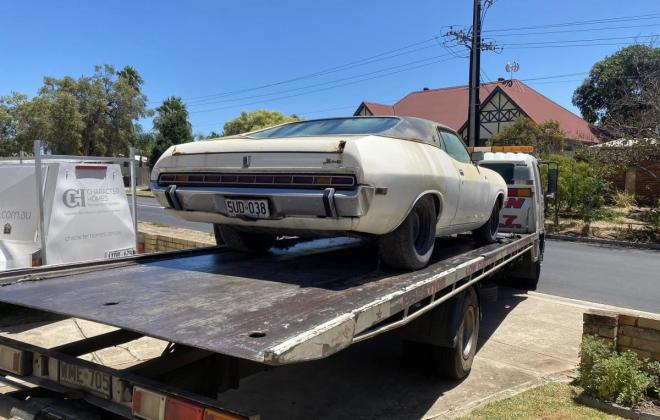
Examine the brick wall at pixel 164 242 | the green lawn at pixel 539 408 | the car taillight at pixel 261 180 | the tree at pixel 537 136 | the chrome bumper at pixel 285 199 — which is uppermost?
the tree at pixel 537 136

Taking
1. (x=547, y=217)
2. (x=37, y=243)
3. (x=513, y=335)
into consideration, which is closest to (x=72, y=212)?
(x=37, y=243)

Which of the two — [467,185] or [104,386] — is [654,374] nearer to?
[467,185]

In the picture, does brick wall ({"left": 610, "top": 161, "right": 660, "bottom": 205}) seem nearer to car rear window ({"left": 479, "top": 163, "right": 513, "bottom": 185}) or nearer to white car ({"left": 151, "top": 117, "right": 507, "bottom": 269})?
car rear window ({"left": 479, "top": 163, "right": 513, "bottom": 185})

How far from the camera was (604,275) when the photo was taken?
10.8 m

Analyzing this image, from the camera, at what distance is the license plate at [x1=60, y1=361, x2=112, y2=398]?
260 centimetres

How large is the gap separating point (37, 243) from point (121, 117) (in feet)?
107

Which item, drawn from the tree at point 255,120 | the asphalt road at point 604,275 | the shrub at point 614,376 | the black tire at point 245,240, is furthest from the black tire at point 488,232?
the tree at point 255,120

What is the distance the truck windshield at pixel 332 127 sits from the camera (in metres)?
4.19

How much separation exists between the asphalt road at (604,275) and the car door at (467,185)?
168 inches

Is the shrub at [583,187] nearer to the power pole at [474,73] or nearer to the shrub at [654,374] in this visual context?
the power pole at [474,73]

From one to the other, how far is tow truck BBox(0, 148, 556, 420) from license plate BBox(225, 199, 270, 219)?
0.44m

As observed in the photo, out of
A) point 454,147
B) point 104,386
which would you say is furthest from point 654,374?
point 104,386

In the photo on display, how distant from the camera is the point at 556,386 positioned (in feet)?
14.9

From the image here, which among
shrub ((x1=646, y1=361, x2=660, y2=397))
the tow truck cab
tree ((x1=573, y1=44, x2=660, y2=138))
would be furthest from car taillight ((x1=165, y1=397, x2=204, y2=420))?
tree ((x1=573, y1=44, x2=660, y2=138))
